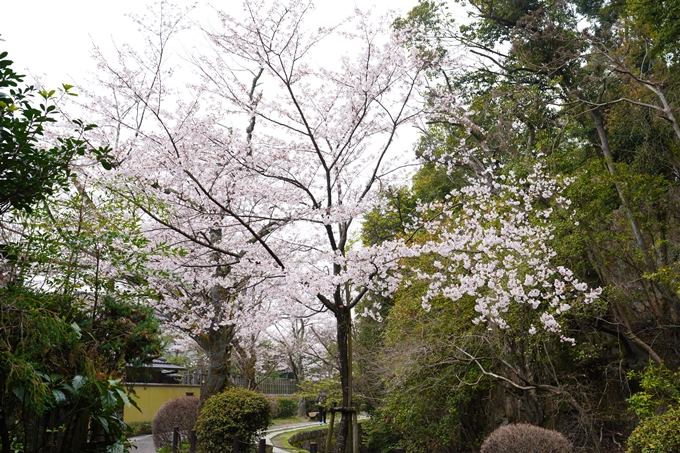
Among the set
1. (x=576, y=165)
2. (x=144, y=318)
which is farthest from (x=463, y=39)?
(x=144, y=318)

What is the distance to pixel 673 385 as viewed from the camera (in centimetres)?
722

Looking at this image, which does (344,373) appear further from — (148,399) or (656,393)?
(148,399)

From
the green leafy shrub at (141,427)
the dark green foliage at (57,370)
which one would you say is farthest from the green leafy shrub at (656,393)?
the green leafy shrub at (141,427)

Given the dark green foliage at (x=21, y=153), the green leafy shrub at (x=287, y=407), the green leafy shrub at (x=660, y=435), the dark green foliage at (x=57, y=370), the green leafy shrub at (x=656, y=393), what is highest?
the dark green foliage at (x=21, y=153)

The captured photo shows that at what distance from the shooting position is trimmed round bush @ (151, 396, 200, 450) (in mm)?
10609

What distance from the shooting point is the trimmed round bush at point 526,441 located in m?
6.83

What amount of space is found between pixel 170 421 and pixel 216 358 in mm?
1629

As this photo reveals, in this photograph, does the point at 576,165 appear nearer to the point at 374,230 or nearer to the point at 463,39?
the point at 463,39

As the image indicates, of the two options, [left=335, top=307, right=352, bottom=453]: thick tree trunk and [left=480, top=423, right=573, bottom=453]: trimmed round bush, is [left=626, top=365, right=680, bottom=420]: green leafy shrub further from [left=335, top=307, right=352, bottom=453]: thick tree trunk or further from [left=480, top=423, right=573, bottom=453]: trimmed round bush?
[left=335, top=307, right=352, bottom=453]: thick tree trunk

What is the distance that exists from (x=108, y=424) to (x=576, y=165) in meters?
9.84

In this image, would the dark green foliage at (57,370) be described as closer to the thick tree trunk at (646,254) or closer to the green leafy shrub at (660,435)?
the green leafy shrub at (660,435)

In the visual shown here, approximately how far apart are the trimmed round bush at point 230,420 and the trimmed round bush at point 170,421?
6.11 ft

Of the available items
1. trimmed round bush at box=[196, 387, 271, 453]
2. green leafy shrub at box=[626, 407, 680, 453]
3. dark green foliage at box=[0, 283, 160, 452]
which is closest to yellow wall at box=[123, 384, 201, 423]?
trimmed round bush at box=[196, 387, 271, 453]

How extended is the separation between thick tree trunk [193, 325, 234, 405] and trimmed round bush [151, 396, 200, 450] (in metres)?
0.58
